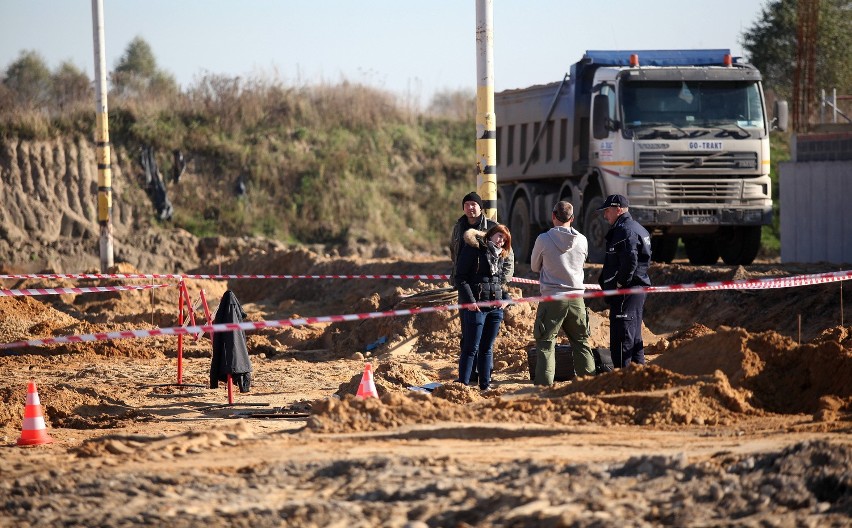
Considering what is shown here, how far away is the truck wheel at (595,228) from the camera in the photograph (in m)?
21.7

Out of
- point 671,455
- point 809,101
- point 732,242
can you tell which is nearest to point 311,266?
point 732,242

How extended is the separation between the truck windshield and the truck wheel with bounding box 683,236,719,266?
12.7ft

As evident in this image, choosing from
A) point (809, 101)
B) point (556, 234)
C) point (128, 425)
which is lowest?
point (128, 425)

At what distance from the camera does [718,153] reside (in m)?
20.5

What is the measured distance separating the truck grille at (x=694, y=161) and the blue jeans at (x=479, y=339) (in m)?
9.45

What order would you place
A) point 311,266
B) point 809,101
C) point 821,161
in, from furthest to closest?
point 809,101 < point 311,266 < point 821,161

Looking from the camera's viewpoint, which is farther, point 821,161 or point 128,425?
point 821,161

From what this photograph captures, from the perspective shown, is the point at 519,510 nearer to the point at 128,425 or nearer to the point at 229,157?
the point at 128,425

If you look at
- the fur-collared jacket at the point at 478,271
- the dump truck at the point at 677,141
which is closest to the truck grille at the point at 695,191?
the dump truck at the point at 677,141

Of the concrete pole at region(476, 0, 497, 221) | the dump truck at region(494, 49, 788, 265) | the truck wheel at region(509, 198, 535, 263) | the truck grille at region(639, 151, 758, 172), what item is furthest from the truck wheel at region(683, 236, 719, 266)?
the concrete pole at region(476, 0, 497, 221)

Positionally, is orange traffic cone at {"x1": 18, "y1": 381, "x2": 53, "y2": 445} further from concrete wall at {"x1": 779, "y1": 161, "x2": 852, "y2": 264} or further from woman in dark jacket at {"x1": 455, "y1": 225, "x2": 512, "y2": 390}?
concrete wall at {"x1": 779, "y1": 161, "x2": 852, "y2": 264}

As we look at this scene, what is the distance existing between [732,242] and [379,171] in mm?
19477

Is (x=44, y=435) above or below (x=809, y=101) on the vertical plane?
below

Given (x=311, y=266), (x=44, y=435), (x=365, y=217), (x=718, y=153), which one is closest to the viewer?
(x=44, y=435)
